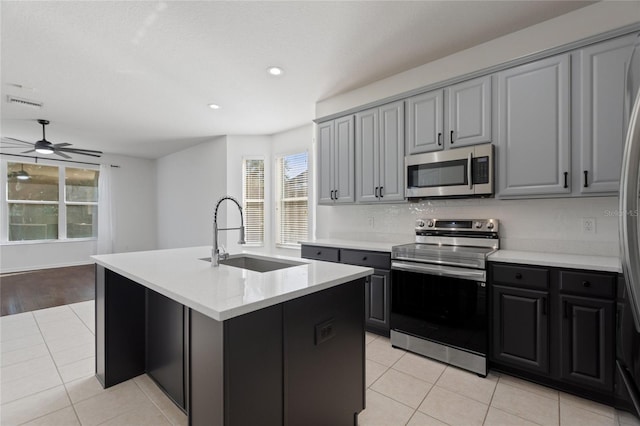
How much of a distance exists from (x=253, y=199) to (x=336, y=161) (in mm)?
2459

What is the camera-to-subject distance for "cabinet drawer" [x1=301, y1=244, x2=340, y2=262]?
3.20 meters

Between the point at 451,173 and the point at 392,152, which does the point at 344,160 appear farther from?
the point at 451,173

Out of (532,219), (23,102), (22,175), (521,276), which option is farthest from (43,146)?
(532,219)

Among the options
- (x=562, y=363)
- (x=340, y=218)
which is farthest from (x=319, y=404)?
(x=340, y=218)

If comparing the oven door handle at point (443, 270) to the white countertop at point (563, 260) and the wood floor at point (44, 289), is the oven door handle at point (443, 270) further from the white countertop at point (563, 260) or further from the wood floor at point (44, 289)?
the wood floor at point (44, 289)

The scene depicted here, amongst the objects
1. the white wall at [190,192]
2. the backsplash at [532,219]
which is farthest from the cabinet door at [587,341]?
the white wall at [190,192]

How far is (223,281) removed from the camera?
4.76ft

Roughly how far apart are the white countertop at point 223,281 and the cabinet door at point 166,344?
0.27m

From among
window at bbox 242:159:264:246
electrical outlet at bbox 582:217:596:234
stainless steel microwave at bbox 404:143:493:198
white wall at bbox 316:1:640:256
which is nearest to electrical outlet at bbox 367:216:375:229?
white wall at bbox 316:1:640:256

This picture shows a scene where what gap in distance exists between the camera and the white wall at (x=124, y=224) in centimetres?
644

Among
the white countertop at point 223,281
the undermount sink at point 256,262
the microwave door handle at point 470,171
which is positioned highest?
the microwave door handle at point 470,171

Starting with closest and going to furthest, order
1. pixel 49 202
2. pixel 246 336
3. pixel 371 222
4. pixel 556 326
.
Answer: pixel 246 336 → pixel 556 326 → pixel 371 222 → pixel 49 202

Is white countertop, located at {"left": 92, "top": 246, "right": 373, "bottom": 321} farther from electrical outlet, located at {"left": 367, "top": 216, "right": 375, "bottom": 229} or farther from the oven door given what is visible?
electrical outlet, located at {"left": 367, "top": 216, "right": 375, "bottom": 229}

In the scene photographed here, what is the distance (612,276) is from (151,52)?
3966 millimetres
